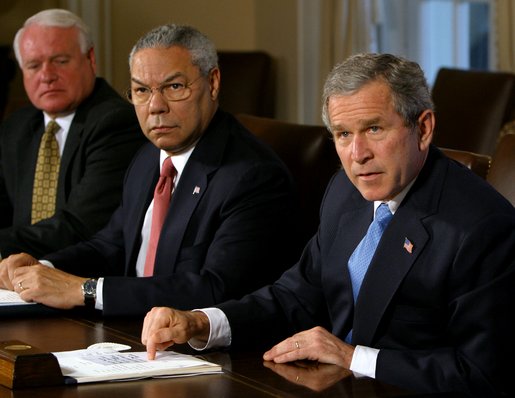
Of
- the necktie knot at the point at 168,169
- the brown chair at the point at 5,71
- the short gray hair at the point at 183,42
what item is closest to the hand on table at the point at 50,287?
the necktie knot at the point at 168,169

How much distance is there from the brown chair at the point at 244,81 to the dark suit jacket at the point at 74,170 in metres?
2.44

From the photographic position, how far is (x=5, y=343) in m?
2.22

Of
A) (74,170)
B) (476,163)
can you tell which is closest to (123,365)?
(476,163)

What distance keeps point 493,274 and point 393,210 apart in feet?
1.00

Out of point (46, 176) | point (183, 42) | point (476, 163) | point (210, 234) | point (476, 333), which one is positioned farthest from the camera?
point (46, 176)

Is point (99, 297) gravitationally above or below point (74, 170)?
below

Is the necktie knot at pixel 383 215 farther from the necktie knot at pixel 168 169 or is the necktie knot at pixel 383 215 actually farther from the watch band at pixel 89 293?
the necktie knot at pixel 168 169

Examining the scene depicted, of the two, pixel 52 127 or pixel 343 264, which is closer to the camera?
pixel 343 264

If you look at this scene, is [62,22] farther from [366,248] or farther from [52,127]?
[366,248]

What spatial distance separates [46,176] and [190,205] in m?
1.18

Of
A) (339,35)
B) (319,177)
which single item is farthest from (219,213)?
(339,35)

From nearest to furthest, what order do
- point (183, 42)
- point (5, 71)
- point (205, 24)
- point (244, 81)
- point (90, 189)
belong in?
point (183, 42)
point (90, 189)
point (5, 71)
point (244, 81)
point (205, 24)

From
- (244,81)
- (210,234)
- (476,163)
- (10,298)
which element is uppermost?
(244,81)

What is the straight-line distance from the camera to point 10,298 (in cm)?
290
